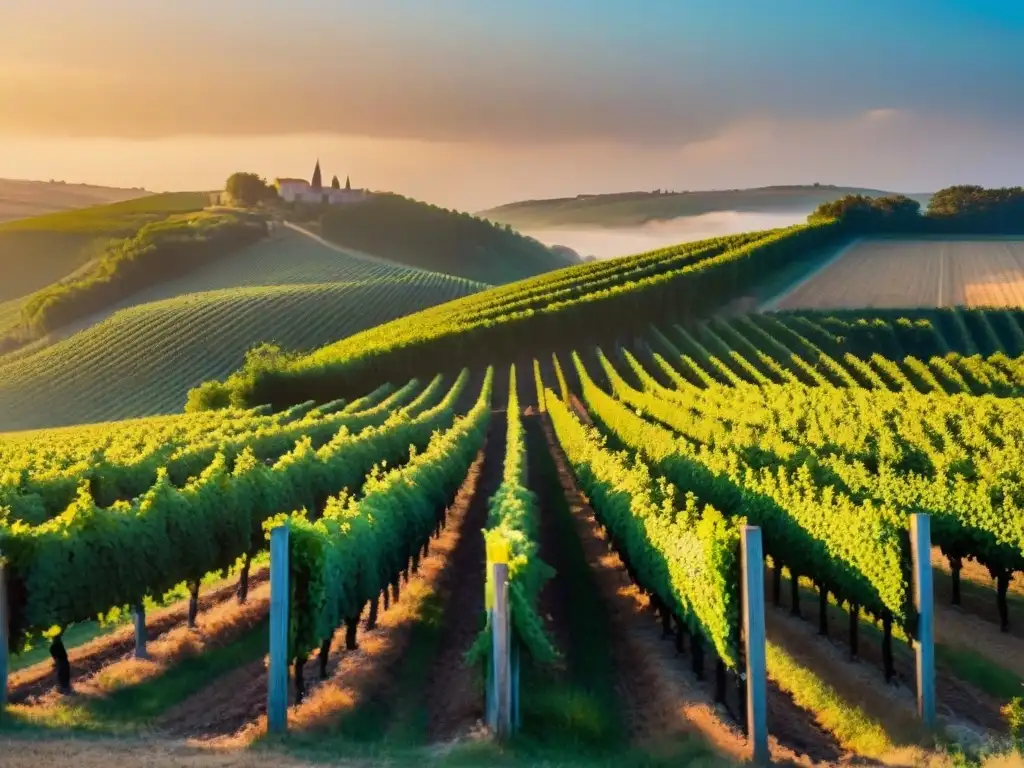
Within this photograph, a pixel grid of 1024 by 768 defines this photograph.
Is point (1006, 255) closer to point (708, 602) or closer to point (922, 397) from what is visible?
point (922, 397)

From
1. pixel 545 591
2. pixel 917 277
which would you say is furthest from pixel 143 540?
pixel 917 277

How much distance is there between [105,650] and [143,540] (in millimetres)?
2679

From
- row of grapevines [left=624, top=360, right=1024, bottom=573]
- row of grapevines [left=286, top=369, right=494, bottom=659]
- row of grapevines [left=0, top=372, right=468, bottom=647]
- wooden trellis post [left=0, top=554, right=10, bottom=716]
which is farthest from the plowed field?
wooden trellis post [left=0, top=554, right=10, bottom=716]

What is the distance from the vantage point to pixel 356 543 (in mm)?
16141

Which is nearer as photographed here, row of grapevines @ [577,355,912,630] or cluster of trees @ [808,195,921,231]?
row of grapevines @ [577,355,912,630]

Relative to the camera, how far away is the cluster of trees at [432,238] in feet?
536

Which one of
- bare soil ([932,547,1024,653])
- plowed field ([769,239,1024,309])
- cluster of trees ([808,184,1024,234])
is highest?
cluster of trees ([808,184,1024,234])

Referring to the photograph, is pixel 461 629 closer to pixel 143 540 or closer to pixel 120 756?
pixel 143 540

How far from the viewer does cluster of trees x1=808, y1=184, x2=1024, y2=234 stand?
10981 cm

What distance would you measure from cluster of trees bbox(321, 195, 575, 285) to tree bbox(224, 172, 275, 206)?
16.7 meters

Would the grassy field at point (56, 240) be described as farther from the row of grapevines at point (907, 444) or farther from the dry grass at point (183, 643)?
the dry grass at point (183, 643)

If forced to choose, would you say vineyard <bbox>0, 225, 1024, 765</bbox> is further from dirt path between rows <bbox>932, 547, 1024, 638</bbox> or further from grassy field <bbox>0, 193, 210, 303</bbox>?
grassy field <bbox>0, 193, 210, 303</bbox>

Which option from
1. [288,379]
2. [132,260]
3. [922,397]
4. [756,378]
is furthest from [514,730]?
[132,260]

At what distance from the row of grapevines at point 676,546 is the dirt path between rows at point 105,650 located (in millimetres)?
8010
